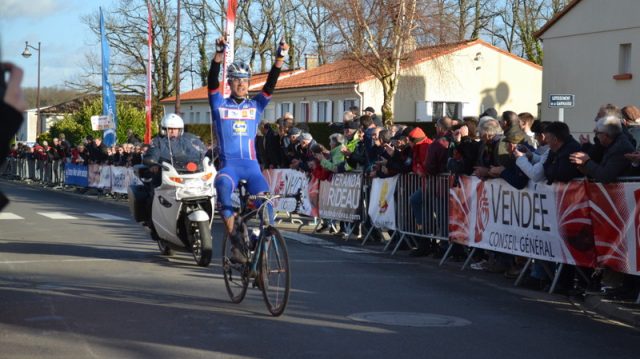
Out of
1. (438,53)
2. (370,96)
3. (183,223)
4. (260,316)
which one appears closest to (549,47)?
(438,53)

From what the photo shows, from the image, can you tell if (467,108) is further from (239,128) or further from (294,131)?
(239,128)

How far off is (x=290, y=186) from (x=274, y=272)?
11.8 m

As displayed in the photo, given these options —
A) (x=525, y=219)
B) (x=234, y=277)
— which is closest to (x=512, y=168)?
(x=525, y=219)

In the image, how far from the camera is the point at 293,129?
68.4 feet

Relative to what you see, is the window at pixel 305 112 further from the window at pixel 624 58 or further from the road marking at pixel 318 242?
the road marking at pixel 318 242

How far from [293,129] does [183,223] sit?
811 cm

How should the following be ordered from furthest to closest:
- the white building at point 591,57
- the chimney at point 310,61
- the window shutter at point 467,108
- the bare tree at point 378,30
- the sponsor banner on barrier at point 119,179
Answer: the chimney at point 310,61
the window shutter at point 467,108
the bare tree at point 378,30
the white building at point 591,57
the sponsor banner on barrier at point 119,179

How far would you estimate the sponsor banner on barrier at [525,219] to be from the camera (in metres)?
10.8

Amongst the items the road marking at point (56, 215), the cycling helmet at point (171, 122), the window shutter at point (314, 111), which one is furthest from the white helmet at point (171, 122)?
the window shutter at point (314, 111)

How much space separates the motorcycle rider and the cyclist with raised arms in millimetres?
3254

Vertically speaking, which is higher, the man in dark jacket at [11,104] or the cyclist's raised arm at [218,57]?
the cyclist's raised arm at [218,57]

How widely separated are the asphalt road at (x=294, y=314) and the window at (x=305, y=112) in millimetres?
49318

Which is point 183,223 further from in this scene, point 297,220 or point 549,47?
point 549,47

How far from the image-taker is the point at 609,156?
33.9 feet
